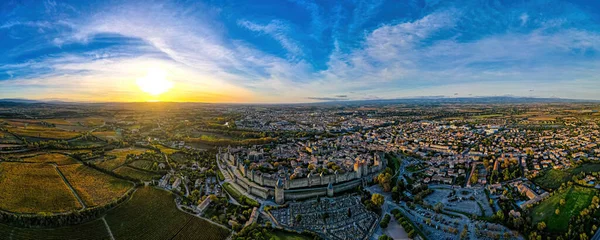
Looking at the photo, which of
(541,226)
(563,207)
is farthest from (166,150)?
(563,207)

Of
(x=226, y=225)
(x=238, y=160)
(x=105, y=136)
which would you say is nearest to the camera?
(x=226, y=225)

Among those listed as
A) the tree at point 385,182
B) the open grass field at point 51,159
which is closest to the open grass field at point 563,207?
the tree at point 385,182

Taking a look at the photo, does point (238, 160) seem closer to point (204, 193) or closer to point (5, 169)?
point (204, 193)

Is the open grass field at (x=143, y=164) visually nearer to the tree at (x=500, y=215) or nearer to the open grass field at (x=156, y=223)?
the open grass field at (x=156, y=223)

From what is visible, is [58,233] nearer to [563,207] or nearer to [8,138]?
[563,207]

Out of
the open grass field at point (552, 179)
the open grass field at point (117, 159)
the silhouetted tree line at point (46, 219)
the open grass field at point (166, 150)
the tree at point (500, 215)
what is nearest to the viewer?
the silhouetted tree line at point (46, 219)

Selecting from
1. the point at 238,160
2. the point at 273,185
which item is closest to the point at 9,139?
the point at 238,160
